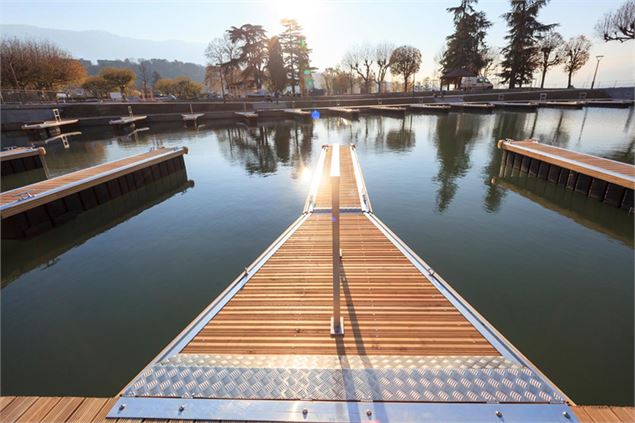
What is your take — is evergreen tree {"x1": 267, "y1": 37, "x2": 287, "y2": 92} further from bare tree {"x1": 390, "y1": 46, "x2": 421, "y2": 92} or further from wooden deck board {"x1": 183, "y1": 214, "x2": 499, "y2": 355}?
wooden deck board {"x1": 183, "y1": 214, "x2": 499, "y2": 355}

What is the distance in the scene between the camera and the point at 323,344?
4.21m

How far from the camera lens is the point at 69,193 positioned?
12188mm

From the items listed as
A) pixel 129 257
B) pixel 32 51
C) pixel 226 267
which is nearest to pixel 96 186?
pixel 129 257

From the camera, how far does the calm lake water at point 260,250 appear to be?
5.45 meters

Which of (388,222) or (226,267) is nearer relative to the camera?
(226,267)

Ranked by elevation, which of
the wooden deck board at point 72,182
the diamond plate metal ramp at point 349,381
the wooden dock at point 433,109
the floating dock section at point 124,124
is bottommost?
the diamond plate metal ramp at point 349,381

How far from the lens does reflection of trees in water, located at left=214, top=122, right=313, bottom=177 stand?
20594 mm

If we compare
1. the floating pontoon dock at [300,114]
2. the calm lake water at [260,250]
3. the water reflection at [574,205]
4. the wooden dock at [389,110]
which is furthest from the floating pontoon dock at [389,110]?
the water reflection at [574,205]

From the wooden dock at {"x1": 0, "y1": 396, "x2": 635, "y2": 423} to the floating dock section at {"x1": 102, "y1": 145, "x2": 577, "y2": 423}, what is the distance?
0.11 m

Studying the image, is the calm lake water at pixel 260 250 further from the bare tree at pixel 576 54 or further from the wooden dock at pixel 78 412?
the bare tree at pixel 576 54

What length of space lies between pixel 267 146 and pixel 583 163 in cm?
2187

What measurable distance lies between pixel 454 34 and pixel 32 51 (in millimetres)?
85241

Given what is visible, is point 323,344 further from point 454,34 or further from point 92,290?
point 454,34

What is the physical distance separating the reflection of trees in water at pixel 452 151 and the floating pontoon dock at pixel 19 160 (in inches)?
994
